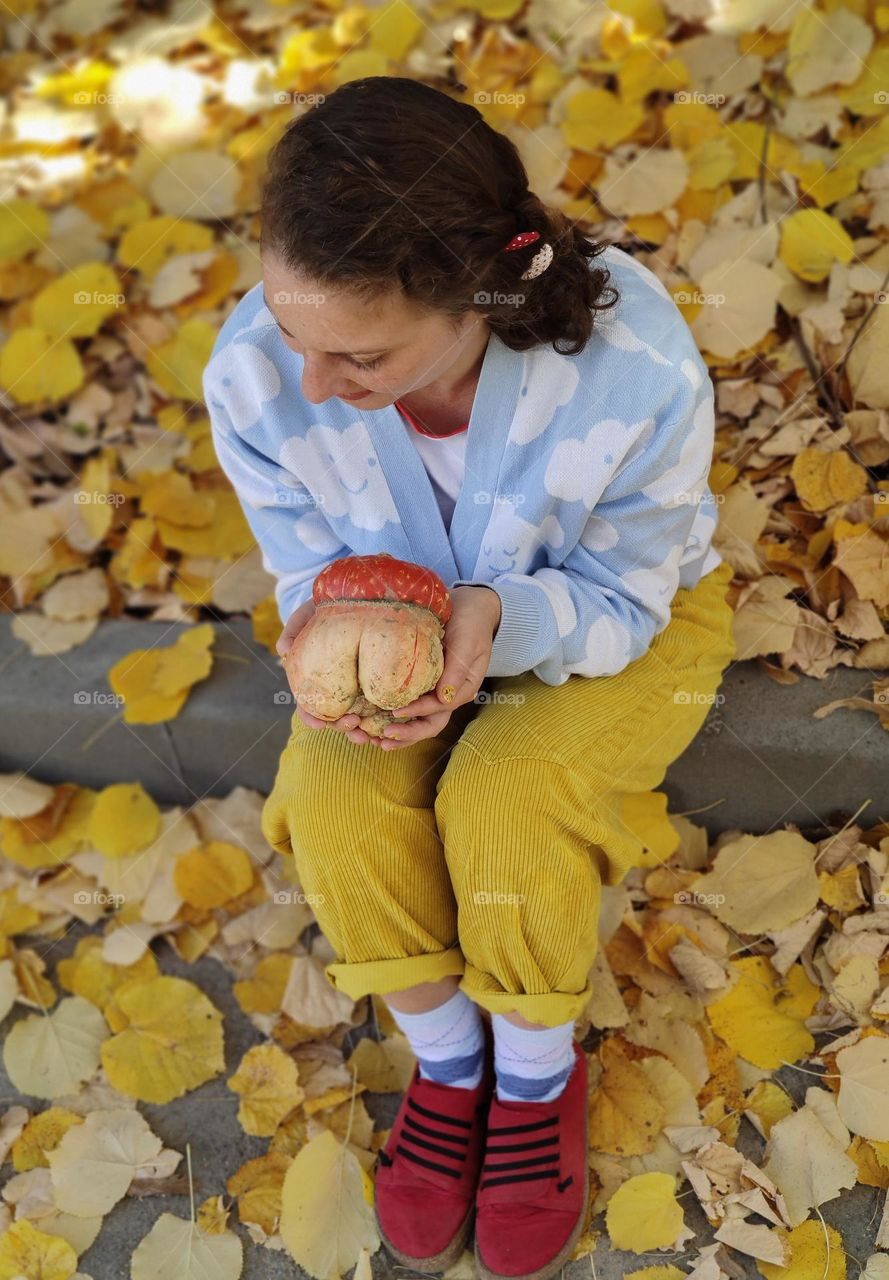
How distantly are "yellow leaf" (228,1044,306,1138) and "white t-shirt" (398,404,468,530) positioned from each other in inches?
41.8

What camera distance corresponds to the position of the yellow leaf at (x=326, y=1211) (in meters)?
1.85

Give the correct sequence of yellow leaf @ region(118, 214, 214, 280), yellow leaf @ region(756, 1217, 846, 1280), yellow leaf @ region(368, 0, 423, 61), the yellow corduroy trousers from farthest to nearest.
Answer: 1. yellow leaf @ region(368, 0, 423, 61)
2. yellow leaf @ region(118, 214, 214, 280)
3. yellow leaf @ region(756, 1217, 846, 1280)
4. the yellow corduroy trousers

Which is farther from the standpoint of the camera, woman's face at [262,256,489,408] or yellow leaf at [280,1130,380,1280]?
yellow leaf at [280,1130,380,1280]

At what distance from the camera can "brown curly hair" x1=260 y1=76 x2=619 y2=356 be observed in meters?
1.35

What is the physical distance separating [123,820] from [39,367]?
1266 millimetres

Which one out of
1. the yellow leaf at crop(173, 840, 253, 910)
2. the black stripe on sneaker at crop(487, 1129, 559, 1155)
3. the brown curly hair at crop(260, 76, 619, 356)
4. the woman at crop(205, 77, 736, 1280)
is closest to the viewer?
the brown curly hair at crop(260, 76, 619, 356)

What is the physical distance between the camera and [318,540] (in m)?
1.92

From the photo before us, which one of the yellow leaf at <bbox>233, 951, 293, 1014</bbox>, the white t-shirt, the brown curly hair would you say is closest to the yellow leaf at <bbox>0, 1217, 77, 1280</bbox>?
the yellow leaf at <bbox>233, 951, 293, 1014</bbox>

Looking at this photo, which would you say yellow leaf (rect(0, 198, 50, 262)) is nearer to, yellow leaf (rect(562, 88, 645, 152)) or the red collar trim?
yellow leaf (rect(562, 88, 645, 152))

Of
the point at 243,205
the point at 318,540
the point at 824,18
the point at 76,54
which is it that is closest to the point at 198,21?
the point at 76,54

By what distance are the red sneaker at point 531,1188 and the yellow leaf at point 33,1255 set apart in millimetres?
709

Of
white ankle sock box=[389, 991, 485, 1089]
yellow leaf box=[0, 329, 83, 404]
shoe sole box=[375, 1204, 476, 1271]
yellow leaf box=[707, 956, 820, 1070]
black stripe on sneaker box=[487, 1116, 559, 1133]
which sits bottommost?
shoe sole box=[375, 1204, 476, 1271]

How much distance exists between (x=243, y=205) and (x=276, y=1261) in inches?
102

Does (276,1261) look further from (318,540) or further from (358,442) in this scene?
(358,442)
